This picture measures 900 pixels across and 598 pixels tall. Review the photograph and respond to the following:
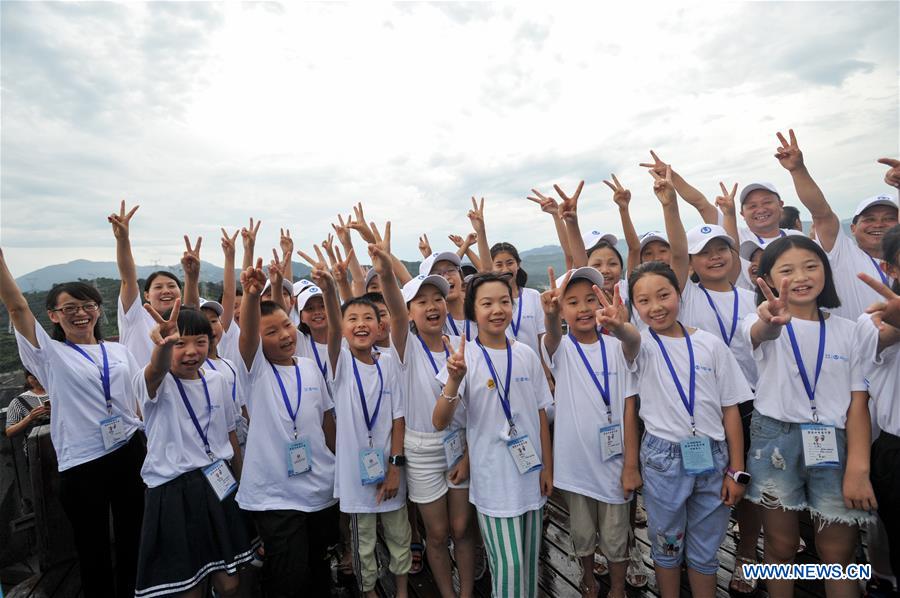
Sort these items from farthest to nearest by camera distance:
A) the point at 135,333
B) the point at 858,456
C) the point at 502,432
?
the point at 135,333 → the point at 502,432 → the point at 858,456

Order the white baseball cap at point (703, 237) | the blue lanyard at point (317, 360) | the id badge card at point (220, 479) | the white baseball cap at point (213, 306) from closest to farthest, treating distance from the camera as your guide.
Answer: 1. the id badge card at point (220, 479)
2. the white baseball cap at point (703, 237)
3. the blue lanyard at point (317, 360)
4. the white baseball cap at point (213, 306)

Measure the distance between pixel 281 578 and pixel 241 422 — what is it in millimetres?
1301

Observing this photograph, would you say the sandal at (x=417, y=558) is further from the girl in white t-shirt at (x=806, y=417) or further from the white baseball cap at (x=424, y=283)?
the girl in white t-shirt at (x=806, y=417)

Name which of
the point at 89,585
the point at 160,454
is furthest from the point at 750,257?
the point at 89,585

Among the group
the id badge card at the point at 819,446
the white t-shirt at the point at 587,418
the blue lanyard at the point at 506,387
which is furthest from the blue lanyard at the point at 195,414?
the id badge card at the point at 819,446

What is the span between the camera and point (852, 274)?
3502mm

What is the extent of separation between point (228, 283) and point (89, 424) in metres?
1.55

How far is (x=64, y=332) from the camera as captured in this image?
3332 millimetres

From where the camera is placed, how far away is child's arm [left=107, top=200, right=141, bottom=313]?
12.2 feet

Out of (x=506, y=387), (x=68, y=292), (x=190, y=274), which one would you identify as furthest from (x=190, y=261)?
(x=506, y=387)

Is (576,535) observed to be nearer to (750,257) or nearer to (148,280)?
(750,257)

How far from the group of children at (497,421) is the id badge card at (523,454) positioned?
0.01 metres

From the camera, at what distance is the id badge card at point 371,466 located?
9.87ft

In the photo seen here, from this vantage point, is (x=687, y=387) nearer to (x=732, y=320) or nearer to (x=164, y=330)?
(x=732, y=320)
